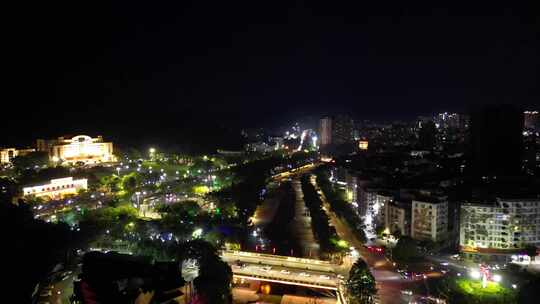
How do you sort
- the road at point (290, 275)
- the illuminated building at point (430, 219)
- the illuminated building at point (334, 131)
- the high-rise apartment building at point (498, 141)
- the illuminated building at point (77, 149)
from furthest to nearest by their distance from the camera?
the illuminated building at point (334, 131), the illuminated building at point (77, 149), the high-rise apartment building at point (498, 141), the illuminated building at point (430, 219), the road at point (290, 275)

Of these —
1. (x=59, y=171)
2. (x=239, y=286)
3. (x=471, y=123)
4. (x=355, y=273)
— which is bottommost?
(x=239, y=286)

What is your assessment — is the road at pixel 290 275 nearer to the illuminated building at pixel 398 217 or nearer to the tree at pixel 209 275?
the tree at pixel 209 275

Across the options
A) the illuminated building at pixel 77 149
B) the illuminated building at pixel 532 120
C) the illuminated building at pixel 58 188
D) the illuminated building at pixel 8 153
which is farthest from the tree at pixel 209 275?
the illuminated building at pixel 532 120

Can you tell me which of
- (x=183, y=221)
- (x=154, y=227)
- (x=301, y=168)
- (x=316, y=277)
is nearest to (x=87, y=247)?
(x=154, y=227)

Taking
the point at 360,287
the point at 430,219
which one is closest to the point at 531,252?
the point at 430,219

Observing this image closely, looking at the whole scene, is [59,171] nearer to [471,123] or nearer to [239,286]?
[239,286]

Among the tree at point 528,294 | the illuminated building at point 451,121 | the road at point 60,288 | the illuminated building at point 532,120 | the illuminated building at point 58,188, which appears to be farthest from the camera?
the illuminated building at point 451,121
